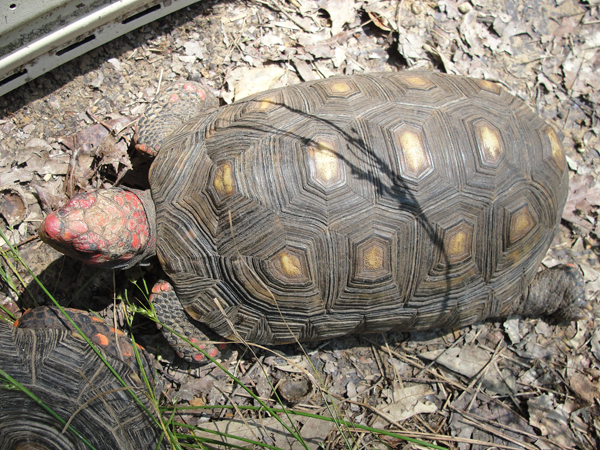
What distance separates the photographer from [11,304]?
311 centimetres

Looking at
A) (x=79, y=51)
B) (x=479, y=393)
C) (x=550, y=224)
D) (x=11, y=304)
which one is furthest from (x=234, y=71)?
(x=479, y=393)

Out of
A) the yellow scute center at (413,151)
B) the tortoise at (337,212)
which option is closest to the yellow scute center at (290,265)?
the tortoise at (337,212)

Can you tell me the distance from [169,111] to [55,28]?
3.13 feet

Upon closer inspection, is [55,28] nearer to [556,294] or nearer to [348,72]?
[348,72]

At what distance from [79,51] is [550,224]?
3.76 metres

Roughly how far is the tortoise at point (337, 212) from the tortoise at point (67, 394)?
470 mm

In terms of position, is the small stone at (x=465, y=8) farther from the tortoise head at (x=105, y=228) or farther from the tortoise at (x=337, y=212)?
the tortoise head at (x=105, y=228)

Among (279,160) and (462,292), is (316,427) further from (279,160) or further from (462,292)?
(279,160)

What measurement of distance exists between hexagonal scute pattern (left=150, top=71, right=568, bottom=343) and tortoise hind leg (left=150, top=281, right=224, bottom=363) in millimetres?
94

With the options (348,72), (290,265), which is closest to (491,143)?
(290,265)

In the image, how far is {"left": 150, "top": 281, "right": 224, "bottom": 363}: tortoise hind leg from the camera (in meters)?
2.77

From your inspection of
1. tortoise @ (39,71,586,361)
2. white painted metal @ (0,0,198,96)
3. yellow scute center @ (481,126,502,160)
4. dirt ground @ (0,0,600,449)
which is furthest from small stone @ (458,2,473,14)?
white painted metal @ (0,0,198,96)

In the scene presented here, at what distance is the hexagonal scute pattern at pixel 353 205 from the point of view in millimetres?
2443

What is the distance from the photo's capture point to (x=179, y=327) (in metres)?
2.86
